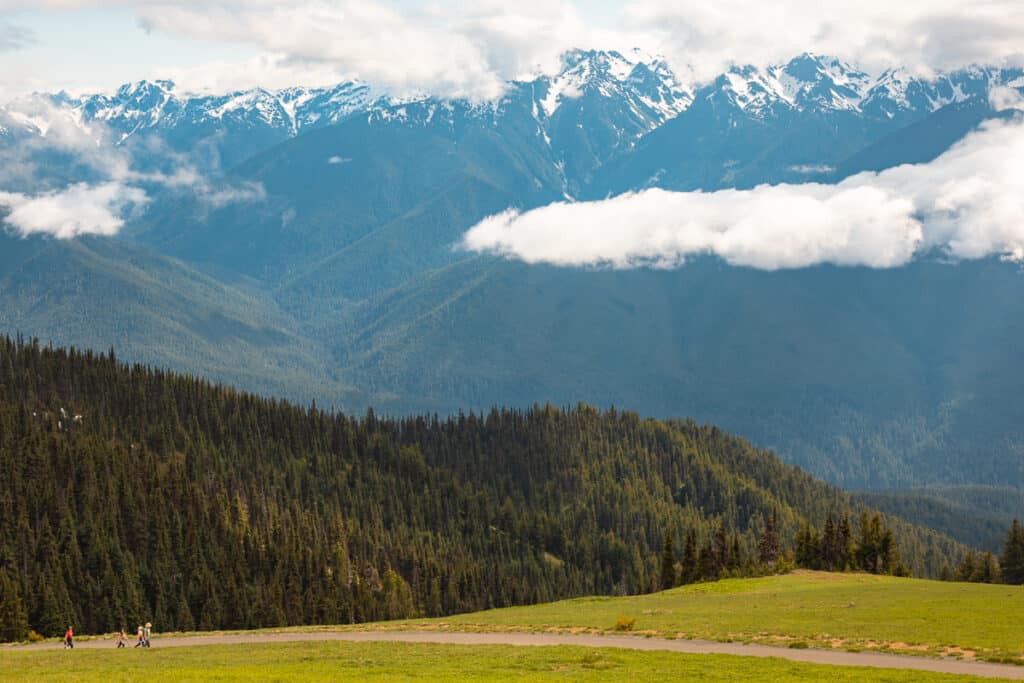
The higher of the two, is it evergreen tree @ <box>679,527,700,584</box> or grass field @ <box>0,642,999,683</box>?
evergreen tree @ <box>679,527,700,584</box>

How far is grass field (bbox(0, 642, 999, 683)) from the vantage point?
69375 mm

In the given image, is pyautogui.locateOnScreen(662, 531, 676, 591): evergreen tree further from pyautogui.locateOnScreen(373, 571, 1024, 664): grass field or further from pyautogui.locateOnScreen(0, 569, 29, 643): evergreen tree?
pyautogui.locateOnScreen(0, 569, 29, 643): evergreen tree

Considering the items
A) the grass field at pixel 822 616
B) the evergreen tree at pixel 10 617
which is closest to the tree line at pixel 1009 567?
the grass field at pixel 822 616

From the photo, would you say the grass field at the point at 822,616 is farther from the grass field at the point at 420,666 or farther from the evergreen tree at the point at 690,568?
the evergreen tree at the point at 690,568

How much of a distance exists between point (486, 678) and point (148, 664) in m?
26.0

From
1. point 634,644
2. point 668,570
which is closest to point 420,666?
point 634,644

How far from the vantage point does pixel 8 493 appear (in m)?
192

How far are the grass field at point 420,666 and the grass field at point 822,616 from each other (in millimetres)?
11520

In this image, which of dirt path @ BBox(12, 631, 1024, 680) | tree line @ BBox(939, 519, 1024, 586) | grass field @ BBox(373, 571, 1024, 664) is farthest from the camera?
tree line @ BBox(939, 519, 1024, 586)

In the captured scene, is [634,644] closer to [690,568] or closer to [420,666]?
[420,666]

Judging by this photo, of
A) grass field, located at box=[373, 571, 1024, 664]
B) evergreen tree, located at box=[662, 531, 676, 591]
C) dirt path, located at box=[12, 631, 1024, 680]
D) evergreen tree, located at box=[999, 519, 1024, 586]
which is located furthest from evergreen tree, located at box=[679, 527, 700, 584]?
dirt path, located at box=[12, 631, 1024, 680]

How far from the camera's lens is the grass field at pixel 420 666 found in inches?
2731

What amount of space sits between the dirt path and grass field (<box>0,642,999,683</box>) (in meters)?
3.69

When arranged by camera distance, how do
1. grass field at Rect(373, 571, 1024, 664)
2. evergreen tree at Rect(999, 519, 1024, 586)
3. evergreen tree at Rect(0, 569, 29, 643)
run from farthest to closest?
evergreen tree at Rect(999, 519, 1024, 586) → evergreen tree at Rect(0, 569, 29, 643) → grass field at Rect(373, 571, 1024, 664)
